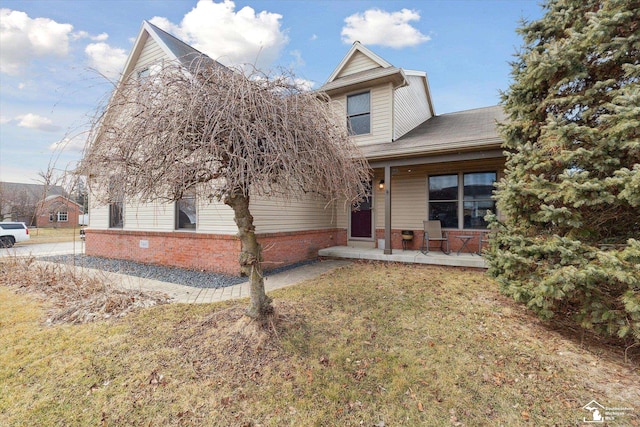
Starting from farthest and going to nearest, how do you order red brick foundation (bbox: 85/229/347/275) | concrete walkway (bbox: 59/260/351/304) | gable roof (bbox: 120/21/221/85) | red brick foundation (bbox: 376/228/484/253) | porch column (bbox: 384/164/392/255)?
gable roof (bbox: 120/21/221/85)
red brick foundation (bbox: 376/228/484/253)
porch column (bbox: 384/164/392/255)
red brick foundation (bbox: 85/229/347/275)
concrete walkway (bbox: 59/260/351/304)

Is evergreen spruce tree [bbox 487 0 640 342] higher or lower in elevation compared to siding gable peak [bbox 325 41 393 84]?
lower

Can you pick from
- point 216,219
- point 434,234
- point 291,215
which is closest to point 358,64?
point 291,215

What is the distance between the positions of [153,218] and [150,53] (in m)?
5.46

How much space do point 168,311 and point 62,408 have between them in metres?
2.04

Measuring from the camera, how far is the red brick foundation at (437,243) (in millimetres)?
8180

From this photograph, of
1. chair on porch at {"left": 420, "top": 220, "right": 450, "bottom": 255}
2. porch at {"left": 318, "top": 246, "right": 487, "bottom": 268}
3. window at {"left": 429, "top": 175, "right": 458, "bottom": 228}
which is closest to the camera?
porch at {"left": 318, "top": 246, "right": 487, "bottom": 268}

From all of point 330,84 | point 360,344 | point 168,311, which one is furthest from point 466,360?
point 330,84

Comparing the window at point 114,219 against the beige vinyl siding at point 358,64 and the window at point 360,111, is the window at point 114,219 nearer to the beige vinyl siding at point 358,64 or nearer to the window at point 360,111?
the window at point 360,111

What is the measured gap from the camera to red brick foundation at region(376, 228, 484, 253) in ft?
26.8

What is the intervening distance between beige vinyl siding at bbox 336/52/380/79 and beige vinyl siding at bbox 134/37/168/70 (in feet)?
20.1

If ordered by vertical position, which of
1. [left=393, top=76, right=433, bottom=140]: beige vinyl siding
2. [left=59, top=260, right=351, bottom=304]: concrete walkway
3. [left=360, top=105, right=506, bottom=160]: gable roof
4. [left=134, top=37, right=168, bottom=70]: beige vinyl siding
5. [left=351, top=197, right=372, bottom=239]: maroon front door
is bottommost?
[left=59, top=260, right=351, bottom=304]: concrete walkway

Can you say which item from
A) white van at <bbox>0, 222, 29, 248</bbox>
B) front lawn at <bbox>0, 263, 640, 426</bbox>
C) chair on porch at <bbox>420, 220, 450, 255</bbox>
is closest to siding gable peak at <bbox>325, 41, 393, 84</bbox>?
chair on porch at <bbox>420, 220, 450, 255</bbox>

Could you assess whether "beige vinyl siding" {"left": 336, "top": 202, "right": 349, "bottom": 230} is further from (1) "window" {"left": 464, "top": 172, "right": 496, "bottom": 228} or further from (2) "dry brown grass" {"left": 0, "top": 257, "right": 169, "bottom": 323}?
(2) "dry brown grass" {"left": 0, "top": 257, "right": 169, "bottom": 323}

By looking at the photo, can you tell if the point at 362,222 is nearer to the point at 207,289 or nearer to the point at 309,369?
the point at 207,289
